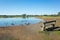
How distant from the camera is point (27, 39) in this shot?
15.4 meters

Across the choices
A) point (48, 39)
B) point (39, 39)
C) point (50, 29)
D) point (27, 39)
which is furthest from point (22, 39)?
point (50, 29)

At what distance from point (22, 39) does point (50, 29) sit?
7430 millimetres

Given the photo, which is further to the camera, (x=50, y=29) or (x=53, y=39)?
(x=50, y=29)

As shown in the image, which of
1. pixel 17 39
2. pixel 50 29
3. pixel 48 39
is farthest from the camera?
pixel 50 29

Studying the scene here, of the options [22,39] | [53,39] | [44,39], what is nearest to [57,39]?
[53,39]

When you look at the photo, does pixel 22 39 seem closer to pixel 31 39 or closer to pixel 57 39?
pixel 31 39

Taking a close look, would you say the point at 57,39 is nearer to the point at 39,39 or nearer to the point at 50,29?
the point at 39,39

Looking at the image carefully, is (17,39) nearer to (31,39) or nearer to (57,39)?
(31,39)

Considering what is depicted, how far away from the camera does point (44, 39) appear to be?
48.3ft

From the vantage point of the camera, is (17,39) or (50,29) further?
(50,29)

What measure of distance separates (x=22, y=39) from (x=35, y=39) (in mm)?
1444

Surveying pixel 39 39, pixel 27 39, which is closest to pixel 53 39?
pixel 39 39

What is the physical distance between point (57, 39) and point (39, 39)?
1.90 meters

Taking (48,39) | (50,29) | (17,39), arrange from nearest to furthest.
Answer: (48,39), (17,39), (50,29)
